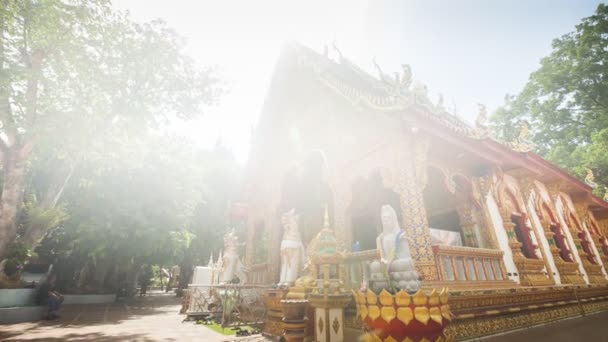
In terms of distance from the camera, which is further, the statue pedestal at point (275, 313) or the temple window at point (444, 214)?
the temple window at point (444, 214)

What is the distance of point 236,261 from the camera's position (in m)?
8.95

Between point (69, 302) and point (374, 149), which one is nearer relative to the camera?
point (374, 149)

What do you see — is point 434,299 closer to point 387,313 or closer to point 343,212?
point 387,313

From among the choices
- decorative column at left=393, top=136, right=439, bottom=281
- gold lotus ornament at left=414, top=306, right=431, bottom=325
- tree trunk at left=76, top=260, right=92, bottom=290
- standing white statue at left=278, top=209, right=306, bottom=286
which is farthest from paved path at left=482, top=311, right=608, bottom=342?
tree trunk at left=76, top=260, right=92, bottom=290

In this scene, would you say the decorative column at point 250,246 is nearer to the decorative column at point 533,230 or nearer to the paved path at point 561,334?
the paved path at point 561,334

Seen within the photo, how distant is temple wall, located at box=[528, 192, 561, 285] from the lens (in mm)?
7675

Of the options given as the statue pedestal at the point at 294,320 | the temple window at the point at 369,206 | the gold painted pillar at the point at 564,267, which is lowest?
the statue pedestal at the point at 294,320

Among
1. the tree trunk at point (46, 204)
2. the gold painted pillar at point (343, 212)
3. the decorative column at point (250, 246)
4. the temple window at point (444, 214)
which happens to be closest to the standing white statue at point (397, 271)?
the gold painted pillar at point (343, 212)

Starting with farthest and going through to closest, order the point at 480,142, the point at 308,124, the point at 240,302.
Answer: the point at 308,124 < the point at 240,302 < the point at 480,142

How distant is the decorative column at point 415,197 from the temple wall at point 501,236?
3268 mm

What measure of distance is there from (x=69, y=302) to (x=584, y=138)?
3341cm

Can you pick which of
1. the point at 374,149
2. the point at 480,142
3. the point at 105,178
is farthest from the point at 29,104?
the point at 480,142

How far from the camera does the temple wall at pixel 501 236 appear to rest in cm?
649

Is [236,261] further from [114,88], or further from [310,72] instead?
[114,88]
